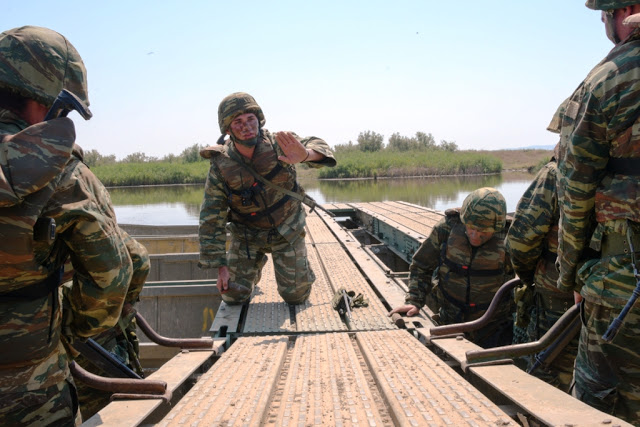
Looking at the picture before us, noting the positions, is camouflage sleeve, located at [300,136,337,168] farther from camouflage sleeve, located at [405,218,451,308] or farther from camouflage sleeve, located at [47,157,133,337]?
camouflage sleeve, located at [47,157,133,337]

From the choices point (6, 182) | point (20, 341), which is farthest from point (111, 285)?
point (6, 182)

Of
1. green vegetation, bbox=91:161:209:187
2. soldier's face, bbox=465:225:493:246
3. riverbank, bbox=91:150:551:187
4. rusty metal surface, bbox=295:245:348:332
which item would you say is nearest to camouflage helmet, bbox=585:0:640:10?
soldier's face, bbox=465:225:493:246

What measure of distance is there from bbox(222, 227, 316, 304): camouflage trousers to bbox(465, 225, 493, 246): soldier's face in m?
1.36

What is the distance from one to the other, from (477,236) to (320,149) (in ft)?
4.70

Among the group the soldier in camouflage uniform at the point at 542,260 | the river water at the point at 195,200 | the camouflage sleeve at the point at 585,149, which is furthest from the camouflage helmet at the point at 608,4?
the river water at the point at 195,200

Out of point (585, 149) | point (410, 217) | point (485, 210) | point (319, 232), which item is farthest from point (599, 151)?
point (410, 217)

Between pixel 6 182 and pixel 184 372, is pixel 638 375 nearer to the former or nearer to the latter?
pixel 184 372

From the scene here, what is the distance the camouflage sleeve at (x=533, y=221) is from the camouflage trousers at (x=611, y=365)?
2.70 feet

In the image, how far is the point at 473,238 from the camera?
416 centimetres

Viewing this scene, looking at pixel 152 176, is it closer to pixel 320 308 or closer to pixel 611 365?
pixel 320 308

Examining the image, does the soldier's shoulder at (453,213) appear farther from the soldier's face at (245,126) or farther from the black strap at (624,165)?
the black strap at (624,165)

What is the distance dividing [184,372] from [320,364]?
72 cm

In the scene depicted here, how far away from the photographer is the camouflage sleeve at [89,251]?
188cm

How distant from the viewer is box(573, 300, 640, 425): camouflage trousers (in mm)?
2107
